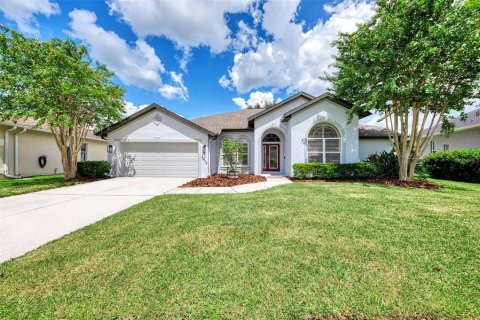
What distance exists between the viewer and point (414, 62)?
8.64 metres

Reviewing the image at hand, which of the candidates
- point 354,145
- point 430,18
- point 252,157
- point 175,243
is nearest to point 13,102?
point 175,243

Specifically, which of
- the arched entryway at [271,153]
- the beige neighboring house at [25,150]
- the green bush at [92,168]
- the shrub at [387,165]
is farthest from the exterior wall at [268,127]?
the beige neighboring house at [25,150]

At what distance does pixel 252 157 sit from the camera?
1583cm

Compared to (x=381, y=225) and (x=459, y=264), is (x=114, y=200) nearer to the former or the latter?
(x=381, y=225)

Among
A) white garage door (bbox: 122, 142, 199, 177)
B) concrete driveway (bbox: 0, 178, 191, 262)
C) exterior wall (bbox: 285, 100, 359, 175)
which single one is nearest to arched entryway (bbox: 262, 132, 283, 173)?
exterior wall (bbox: 285, 100, 359, 175)

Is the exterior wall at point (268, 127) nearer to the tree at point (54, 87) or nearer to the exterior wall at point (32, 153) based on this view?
the tree at point (54, 87)

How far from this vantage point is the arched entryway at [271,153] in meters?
15.4

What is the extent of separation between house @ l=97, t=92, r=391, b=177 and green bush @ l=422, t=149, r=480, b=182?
315cm

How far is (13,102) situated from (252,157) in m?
13.4

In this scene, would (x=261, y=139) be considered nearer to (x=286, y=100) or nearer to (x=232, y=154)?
(x=232, y=154)

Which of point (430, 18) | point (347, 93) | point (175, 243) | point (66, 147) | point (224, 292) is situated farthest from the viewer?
point (66, 147)

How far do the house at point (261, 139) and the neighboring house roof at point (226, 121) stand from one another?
0.65 metres

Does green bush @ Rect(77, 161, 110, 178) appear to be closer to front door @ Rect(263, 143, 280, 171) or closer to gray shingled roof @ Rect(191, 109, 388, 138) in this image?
gray shingled roof @ Rect(191, 109, 388, 138)

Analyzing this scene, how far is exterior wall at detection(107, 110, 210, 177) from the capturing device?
44.8ft
